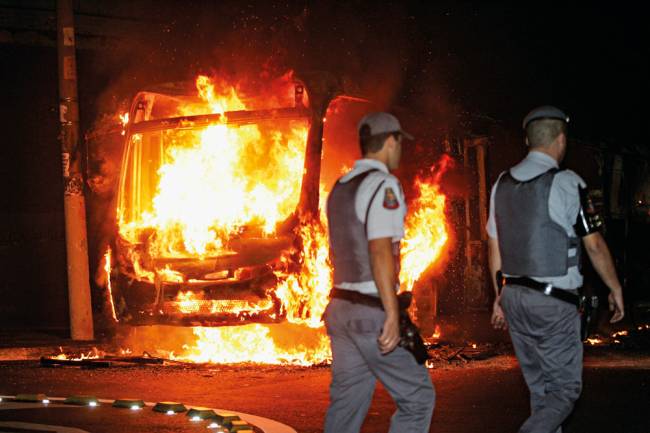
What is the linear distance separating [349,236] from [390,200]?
30 centimetres

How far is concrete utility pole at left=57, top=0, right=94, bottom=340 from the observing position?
44.2 ft

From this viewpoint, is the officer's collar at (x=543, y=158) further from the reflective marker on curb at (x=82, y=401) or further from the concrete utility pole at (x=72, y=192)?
the concrete utility pole at (x=72, y=192)

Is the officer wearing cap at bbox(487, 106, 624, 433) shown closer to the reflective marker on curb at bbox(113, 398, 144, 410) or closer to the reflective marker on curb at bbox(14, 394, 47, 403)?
the reflective marker on curb at bbox(113, 398, 144, 410)

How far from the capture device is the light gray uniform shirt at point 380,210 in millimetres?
4660

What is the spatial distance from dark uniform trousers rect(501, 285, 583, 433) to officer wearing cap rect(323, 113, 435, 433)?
0.74 metres

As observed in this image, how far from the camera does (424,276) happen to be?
1114cm

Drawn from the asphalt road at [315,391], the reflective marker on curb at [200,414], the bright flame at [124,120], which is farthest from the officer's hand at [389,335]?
the bright flame at [124,120]

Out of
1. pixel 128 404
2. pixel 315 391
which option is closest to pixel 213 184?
pixel 315 391

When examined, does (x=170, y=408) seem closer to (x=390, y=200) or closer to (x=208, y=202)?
(x=208, y=202)

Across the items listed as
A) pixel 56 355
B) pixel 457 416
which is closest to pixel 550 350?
pixel 457 416

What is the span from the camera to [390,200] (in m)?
4.68

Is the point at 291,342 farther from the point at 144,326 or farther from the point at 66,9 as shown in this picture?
the point at 66,9

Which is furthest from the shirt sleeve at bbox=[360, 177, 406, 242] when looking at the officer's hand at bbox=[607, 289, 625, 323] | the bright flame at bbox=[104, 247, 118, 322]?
the bright flame at bbox=[104, 247, 118, 322]

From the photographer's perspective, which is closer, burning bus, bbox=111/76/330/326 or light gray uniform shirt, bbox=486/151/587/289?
light gray uniform shirt, bbox=486/151/587/289
